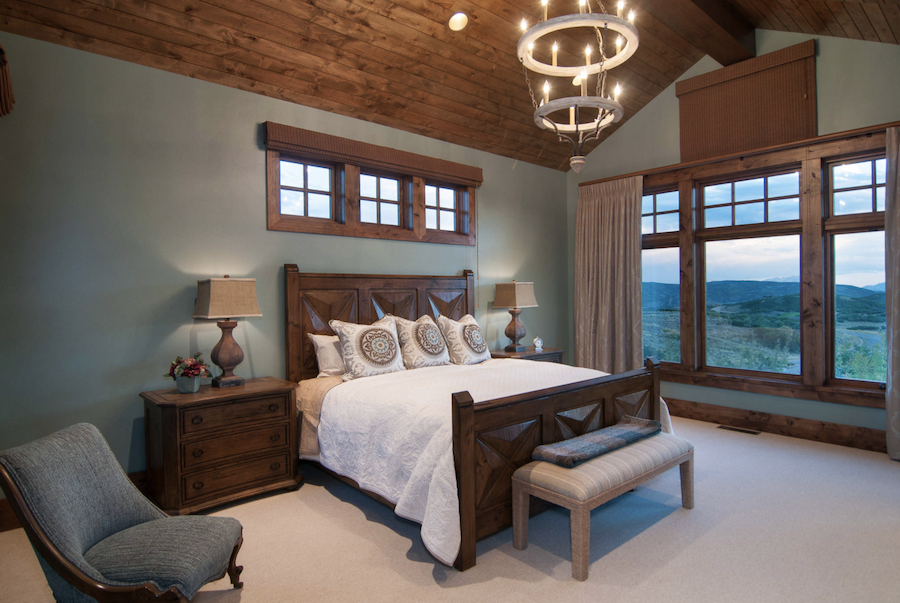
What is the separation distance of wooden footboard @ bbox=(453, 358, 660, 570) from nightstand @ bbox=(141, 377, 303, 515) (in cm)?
145

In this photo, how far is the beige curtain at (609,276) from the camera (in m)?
5.40

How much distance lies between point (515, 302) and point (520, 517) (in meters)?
2.80

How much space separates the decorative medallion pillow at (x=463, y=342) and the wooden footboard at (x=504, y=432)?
4.29 ft

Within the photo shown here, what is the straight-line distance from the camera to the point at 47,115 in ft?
9.56

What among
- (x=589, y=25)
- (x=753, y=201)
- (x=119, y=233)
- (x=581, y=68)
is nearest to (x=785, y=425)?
(x=753, y=201)

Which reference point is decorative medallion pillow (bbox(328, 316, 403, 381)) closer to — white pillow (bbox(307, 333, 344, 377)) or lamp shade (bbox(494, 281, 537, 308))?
white pillow (bbox(307, 333, 344, 377))

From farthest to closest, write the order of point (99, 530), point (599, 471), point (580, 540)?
point (599, 471), point (580, 540), point (99, 530)

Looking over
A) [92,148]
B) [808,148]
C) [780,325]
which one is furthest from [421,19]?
[780,325]

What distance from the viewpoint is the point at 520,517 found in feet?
8.19

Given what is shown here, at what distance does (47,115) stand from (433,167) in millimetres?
2874

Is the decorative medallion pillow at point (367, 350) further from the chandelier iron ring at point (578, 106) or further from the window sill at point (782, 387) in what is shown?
the window sill at point (782, 387)

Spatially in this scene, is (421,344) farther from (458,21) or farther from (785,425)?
(785,425)

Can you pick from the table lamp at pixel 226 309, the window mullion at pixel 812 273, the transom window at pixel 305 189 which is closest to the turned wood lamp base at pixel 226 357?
the table lamp at pixel 226 309

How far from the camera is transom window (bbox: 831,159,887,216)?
13.4ft
